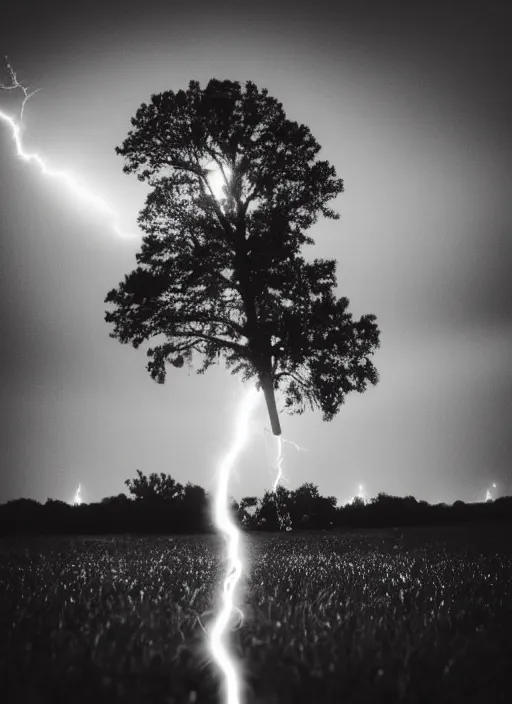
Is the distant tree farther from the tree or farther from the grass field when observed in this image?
the grass field

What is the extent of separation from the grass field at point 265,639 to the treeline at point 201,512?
324 inches

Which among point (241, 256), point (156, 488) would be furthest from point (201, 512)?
point (241, 256)

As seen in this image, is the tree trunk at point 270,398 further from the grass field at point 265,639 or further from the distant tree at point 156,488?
the grass field at point 265,639

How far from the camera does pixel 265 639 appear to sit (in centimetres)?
170

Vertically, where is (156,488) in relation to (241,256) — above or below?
below

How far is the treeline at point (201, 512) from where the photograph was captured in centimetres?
1066

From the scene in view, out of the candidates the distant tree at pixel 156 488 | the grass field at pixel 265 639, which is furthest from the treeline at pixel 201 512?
the grass field at pixel 265 639

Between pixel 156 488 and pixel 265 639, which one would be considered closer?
pixel 265 639

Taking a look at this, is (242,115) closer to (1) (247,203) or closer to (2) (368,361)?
(1) (247,203)

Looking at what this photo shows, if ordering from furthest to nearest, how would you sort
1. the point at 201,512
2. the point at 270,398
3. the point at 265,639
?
the point at 270,398 → the point at 201,512 → the point at 265,639

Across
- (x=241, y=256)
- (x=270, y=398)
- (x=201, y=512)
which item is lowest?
(x=201, y=512)

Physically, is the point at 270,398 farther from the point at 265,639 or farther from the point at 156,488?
the point at 265,639

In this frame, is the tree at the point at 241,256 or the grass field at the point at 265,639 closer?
the grass field at the point at 265,639

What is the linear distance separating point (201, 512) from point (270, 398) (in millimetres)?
4986
